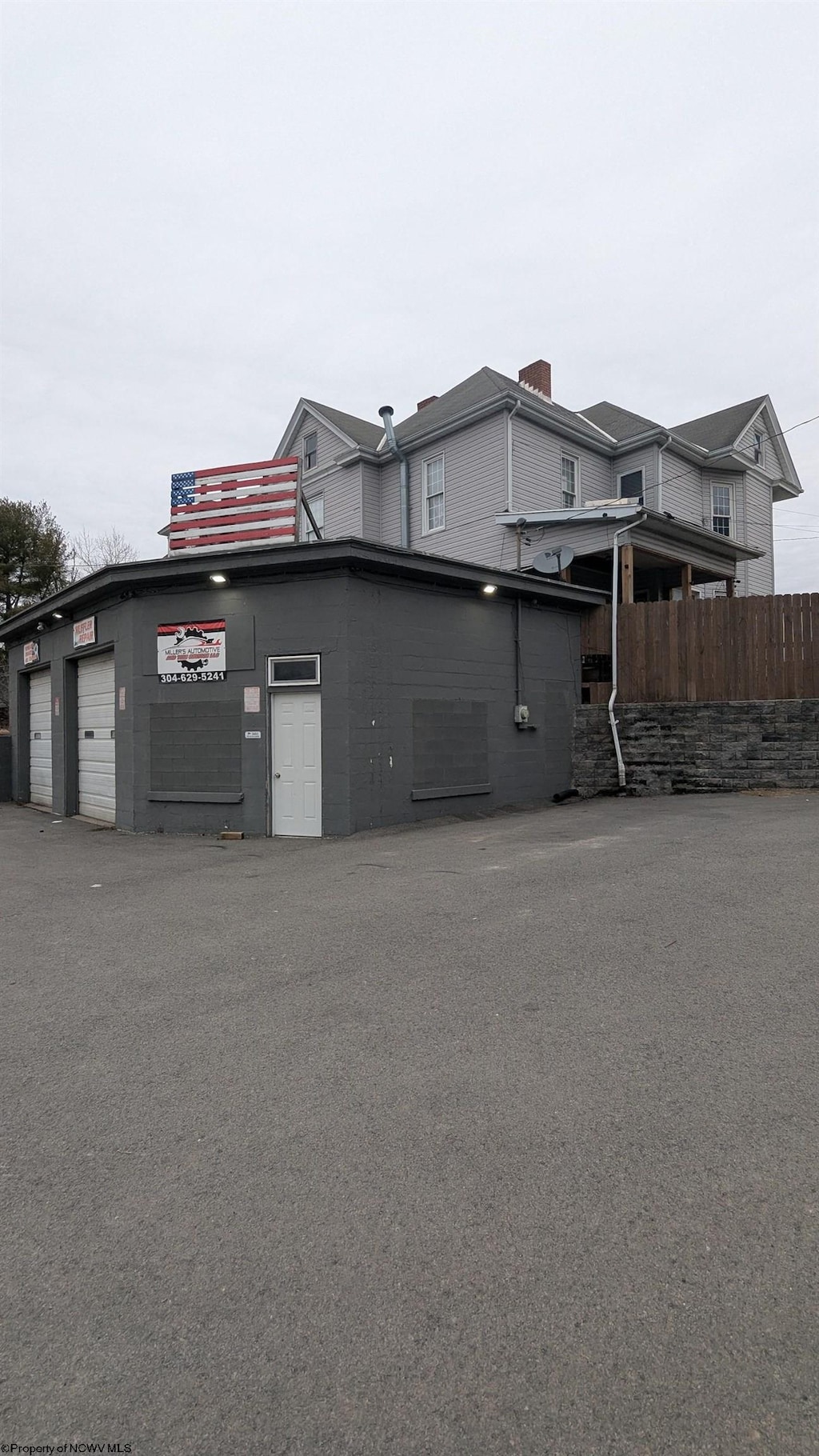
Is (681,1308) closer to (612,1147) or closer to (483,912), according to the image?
(612,1147)

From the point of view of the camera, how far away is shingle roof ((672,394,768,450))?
23.2 metres

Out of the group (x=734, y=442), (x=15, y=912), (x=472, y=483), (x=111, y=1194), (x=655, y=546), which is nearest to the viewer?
(x=111, y=1194)

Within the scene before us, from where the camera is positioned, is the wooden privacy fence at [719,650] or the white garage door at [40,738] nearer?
the wooden privacy fence at [719,650]

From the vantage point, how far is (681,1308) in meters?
1.96

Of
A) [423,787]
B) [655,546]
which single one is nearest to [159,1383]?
[423,787]

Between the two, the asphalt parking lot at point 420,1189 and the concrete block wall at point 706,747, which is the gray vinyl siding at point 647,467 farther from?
the asphalt parking lot at point 420,1189

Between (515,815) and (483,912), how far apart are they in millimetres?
6620

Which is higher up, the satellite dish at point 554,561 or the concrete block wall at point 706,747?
the satellite dish at point 554,561

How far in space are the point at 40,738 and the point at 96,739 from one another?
14.4ft

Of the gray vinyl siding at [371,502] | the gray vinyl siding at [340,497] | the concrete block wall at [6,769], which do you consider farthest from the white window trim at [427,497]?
the concrete block wall at [6,769]

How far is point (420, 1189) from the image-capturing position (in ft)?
8.17

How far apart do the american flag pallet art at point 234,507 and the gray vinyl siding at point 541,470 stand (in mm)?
8050

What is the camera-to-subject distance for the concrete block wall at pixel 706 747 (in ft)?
40.0

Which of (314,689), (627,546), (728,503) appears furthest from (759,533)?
(314,689)
